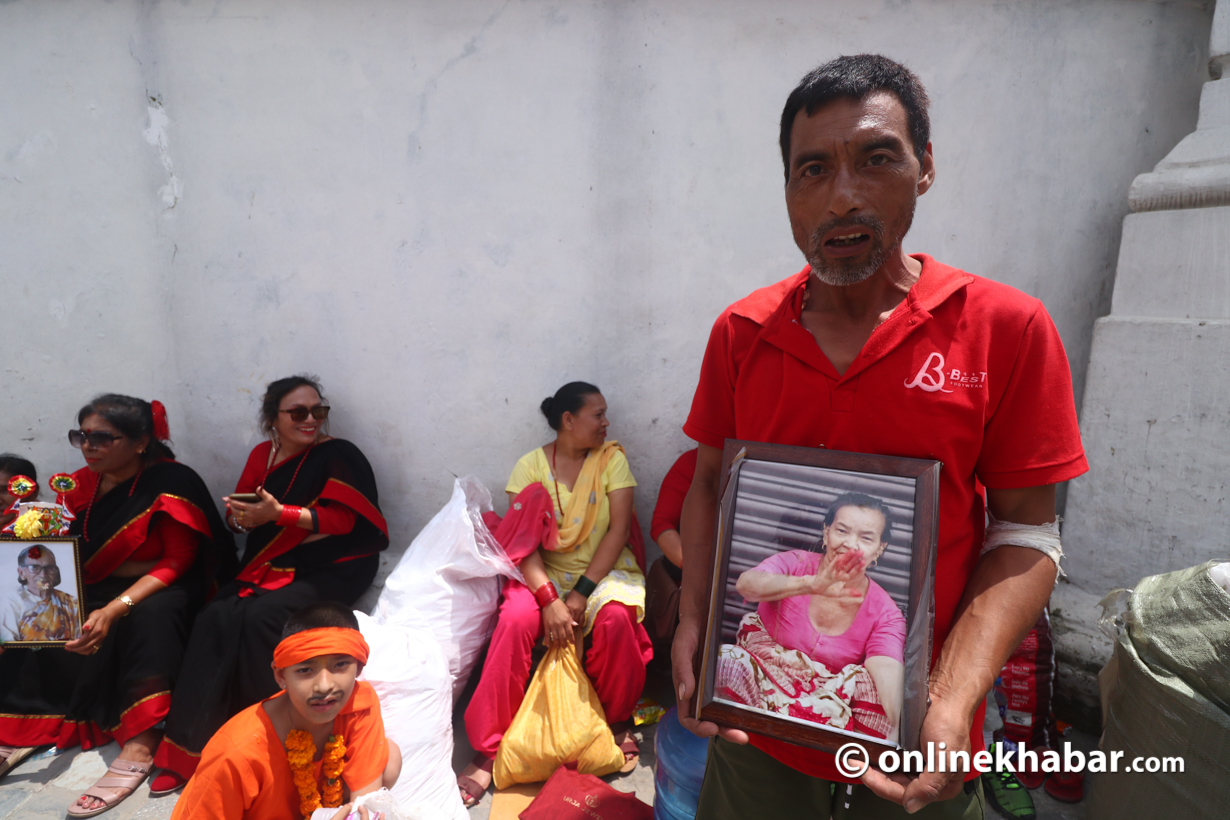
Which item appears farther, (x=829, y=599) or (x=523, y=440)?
(x=523, y=440)

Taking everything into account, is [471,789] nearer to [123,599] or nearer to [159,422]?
[123,599]

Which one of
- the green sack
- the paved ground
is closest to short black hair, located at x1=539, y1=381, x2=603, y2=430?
the paved ground

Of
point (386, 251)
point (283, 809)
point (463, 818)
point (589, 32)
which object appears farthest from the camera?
point (386, 251)

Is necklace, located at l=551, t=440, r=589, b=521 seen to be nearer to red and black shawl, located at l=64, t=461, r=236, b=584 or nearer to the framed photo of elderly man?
red and black shawl, located at l=64, t=461, r=236, b=584

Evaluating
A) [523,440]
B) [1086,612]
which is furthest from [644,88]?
[1086,612]

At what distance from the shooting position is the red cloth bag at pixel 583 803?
219 cm

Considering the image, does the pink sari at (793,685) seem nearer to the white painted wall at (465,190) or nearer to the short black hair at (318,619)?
the short black hair at (318,619)

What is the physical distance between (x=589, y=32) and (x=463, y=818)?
11.9ft

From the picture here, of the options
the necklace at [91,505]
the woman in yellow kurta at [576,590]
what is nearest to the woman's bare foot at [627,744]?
the woman in yellow kurta at [576,590]

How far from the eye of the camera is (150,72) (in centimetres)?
346

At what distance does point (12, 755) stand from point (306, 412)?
6.33 ft

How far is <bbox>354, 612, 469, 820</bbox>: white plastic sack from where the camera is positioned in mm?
2324

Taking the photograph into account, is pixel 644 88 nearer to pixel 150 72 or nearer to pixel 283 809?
pixel 150 72
